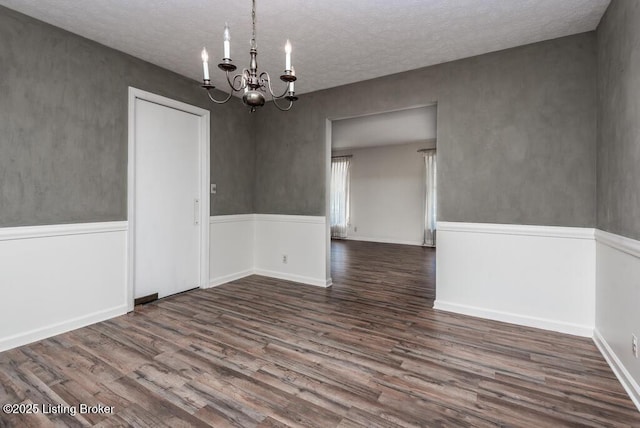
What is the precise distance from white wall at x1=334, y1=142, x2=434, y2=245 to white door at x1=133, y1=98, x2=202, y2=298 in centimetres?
575

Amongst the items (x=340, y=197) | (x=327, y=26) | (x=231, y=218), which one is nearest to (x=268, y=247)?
(x=231, y=218)

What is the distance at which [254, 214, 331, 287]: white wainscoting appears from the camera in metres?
4.16

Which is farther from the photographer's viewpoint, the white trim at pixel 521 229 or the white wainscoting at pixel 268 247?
the white wainscoting at pixel 268 247

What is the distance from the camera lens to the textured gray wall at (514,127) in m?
2.65

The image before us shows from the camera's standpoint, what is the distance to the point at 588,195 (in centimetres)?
263

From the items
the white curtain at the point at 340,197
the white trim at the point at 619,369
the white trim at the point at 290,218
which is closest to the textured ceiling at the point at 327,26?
the white trim at the point at 290,218

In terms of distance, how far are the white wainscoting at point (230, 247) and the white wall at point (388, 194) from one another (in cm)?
482

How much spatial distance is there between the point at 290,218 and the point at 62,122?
2.65 meters

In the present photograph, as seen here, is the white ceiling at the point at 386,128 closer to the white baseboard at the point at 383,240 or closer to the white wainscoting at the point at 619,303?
the white baseboard at the point at 383,240

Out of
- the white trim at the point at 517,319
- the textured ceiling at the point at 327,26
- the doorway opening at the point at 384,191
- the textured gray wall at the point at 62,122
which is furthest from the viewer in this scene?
the doorway opening at the point at 384,191

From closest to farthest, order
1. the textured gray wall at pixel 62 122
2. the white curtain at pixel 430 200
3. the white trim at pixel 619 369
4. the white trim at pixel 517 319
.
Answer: the white trim at pixel 619 369 < the textured gray wall at pixel 62 122 < the white trim at pixel 517 319 < the white curtain at pixel 430 200

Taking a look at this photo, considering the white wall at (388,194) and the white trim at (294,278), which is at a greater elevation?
the white wall at (388,194)

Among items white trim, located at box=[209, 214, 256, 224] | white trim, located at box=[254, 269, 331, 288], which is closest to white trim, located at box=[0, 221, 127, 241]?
white trim, located at box=[209, 214, 256, 224]

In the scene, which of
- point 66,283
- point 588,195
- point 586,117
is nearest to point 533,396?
point 588,195
